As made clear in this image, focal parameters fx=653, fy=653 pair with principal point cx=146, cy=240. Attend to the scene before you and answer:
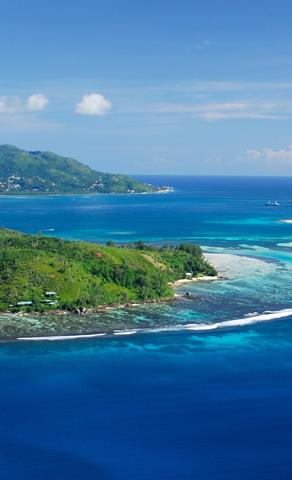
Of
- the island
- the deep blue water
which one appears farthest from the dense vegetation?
the deep blue water

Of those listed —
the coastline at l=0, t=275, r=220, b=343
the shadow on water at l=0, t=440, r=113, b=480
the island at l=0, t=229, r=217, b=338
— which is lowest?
the shadow on water at l=0, t=440, r=113, b=480

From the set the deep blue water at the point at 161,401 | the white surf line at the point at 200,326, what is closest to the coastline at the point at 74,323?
the white surf line at the point at 200,326

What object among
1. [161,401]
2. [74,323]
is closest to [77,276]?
[74,323]

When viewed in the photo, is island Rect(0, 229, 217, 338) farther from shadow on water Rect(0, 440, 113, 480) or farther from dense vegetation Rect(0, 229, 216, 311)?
shadow on water Rect(0, 440, 113, 480)

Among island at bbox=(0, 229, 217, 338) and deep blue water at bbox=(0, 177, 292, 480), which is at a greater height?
island at bbox=(0, 229, 217, 338)

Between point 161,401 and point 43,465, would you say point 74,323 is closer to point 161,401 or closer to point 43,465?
point 161,401

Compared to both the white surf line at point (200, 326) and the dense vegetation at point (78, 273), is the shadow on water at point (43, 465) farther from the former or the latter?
the dense vegetation at point (78, 273)

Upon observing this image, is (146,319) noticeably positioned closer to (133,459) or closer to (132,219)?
(133,459)
